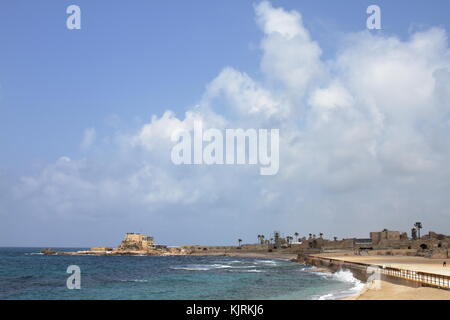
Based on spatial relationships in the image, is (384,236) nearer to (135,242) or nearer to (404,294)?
(135,242)

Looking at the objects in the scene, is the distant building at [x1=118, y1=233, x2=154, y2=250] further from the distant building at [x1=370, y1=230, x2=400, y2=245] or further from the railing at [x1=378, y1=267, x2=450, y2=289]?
the railing at [x1=378, y1=267, x2=450, y2=289]

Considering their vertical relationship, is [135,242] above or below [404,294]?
below

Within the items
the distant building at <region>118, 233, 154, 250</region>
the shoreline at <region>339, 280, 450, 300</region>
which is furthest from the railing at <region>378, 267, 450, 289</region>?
the distant building at <region>118, 233, 154, 250</region>

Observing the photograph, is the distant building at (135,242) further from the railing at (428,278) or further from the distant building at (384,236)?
the railing at (428,278)

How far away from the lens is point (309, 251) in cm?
14412

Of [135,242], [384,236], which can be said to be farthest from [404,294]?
[135,242]

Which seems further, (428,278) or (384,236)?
(384,236)

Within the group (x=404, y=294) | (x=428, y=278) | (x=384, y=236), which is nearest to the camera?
(x=404, y=294)

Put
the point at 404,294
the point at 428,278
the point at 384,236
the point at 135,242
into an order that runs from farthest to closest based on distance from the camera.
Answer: the point at 135,242, the point at 384,236, the point at 428,278, the point at 404,294

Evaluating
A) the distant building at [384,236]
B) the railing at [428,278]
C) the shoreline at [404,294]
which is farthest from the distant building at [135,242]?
the shoreline at [404,294]

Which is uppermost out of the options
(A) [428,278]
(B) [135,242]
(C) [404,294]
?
(C) [404,294]
